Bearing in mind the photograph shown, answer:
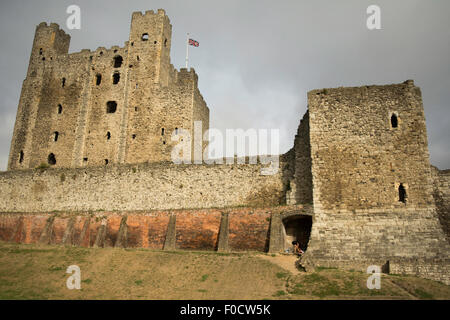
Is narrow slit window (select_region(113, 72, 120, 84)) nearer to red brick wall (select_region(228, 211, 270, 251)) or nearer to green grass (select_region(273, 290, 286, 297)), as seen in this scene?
red brick wall (select_region(228, 211, 270, 251))

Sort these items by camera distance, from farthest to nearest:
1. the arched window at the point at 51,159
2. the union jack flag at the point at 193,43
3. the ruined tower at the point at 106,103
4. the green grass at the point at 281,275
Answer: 1. the arched window at the point at 51,159
2. the union jack flag at the point at 193,43
3. the ruined tower at the point at 106,103
4. the green grass at the point at 281,275

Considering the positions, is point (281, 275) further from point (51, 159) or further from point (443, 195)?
point (51, 159)

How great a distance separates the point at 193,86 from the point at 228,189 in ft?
42.2

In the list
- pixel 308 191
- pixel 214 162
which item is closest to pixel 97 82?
pixel 214 162

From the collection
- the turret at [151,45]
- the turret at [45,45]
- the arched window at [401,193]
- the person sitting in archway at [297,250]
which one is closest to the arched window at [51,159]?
the turret at [45,45]

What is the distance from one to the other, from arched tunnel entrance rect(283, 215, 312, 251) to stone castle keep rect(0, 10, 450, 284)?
59 mm

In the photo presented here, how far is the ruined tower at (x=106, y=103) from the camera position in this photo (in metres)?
31.8

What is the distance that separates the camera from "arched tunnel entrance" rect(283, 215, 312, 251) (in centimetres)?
1848

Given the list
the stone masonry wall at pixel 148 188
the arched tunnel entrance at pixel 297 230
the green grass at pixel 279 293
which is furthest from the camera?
the stone masonry wall at pixel 148 188

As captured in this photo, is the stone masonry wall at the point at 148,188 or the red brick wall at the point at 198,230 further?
the stone masonry wall at the point at 148,188

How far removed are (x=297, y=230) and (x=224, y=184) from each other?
548 cm

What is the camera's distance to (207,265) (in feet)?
51.7

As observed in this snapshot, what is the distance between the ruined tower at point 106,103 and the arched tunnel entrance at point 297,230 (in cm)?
1465

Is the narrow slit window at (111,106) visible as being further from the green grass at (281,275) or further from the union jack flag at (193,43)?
the green grass at (281,275)
